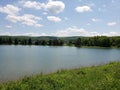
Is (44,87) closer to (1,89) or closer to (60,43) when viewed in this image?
(1,89)

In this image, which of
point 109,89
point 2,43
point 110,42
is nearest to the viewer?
point 109,89

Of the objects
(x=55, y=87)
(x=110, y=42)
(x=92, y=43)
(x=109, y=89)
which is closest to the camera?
(x=109, y=89)

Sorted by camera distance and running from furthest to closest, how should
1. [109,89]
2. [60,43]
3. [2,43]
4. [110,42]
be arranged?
[2,43]
[60,43]
[110,42]
[109,89]

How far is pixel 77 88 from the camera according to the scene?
1261cm

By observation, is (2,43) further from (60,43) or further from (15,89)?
(15,89)

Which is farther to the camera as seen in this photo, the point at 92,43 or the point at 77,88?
the point at 92,43

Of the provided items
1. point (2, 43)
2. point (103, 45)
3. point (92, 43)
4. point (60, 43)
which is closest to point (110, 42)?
point (103, 45)

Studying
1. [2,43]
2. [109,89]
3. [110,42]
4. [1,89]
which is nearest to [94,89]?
[109,89]

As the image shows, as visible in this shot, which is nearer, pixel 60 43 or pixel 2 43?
pixel 60 43

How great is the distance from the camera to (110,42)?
13288 centimetres

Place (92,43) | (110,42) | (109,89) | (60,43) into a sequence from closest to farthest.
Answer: (109,89) → (110,42) → (92,43) → (60,43)

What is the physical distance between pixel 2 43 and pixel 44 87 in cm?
18775

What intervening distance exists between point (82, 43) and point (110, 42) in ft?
75.5

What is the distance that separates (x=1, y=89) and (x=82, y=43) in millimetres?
138540
